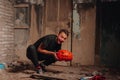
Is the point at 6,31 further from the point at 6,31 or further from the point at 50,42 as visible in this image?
the point at 50,42

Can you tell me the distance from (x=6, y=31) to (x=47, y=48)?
6.38 feet

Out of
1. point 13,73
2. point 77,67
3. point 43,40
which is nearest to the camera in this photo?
point 43,40

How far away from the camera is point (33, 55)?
18.6 ft

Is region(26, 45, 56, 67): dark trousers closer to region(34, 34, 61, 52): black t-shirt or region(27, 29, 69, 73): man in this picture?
region(27, 29, 69, 73): man

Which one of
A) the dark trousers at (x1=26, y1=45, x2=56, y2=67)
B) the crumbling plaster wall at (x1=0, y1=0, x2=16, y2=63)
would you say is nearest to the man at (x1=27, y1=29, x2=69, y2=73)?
the dark trousers at (x1=26, y1=45, x2=56, y2=67)

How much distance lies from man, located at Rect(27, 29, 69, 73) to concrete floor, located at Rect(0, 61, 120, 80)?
0.37 m

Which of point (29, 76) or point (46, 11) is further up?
point (46, 11)

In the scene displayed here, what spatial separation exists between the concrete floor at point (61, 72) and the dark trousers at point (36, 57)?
12.2 inches

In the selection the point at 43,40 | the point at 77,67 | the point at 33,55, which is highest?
the point at 43,40

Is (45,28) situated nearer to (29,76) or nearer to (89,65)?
(89,65)

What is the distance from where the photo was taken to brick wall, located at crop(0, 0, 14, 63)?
6.79 m

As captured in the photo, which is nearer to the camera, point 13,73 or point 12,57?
point 13,73

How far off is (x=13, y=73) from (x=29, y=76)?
564 mm

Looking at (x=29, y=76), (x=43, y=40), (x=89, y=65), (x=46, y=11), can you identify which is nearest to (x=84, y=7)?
(x=46, y=11)
